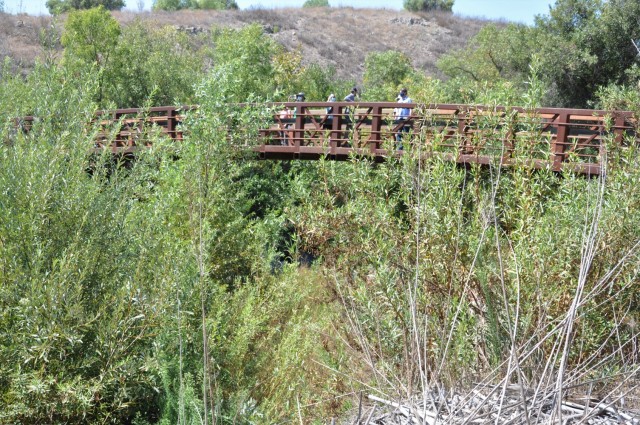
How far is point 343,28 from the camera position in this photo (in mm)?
64375

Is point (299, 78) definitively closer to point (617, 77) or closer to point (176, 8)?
point (617, 77)

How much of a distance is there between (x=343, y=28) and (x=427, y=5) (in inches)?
632

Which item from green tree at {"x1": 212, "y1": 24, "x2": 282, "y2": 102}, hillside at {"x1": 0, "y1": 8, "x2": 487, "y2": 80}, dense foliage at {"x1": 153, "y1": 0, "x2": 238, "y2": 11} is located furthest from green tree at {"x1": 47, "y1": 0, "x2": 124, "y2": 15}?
green tree at {"x1": 212, "y1": 24, "x2": 282, "y2": 102}

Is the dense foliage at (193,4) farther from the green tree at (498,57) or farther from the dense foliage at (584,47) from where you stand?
the dense foliage at (584,47)

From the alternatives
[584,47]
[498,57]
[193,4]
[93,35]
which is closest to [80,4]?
[193,4]

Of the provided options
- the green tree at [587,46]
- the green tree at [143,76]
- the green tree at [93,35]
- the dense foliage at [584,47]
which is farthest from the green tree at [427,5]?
the green tree at [587,46]

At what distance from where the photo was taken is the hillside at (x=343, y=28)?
5703cm

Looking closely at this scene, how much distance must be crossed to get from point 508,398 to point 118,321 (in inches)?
126

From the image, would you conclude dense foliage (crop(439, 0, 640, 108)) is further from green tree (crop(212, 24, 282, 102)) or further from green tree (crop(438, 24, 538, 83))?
green tree (crop(212, 24, 282, 102))

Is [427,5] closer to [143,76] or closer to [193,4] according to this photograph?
[193,4]

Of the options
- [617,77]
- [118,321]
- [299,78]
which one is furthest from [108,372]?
[299,78]

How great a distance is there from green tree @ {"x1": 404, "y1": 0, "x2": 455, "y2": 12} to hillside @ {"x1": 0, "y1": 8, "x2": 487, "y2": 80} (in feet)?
14.5

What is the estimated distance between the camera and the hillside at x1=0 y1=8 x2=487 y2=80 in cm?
5703

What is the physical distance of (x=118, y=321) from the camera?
5.33 metres
